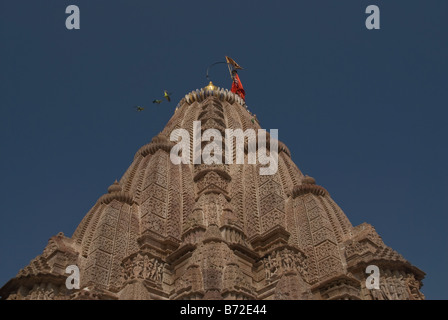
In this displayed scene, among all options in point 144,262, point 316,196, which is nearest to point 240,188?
point 316,196

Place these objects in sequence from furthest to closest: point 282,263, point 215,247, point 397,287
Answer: point 282,263 → point 397,287 → point 215,247

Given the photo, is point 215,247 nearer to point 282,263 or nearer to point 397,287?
point 282,263

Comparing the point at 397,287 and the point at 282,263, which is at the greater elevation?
the point at 282,263

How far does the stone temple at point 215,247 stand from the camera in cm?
1978

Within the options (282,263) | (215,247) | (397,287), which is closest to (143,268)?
(215,247)

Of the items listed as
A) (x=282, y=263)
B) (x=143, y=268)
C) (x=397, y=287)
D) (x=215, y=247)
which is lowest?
(x=397, y=287)

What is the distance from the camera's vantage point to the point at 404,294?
68.0ft

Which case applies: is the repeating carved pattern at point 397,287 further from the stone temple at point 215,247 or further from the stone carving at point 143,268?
the stone carving at point 143,268

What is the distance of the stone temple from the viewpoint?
64.9 feet

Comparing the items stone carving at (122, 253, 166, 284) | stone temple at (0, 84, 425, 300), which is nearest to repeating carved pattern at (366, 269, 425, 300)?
stone temple at (0, 84, 425, 300)

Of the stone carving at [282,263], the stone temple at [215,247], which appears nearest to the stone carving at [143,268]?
the stone temple at [215,247]

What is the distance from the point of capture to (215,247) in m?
20.0
